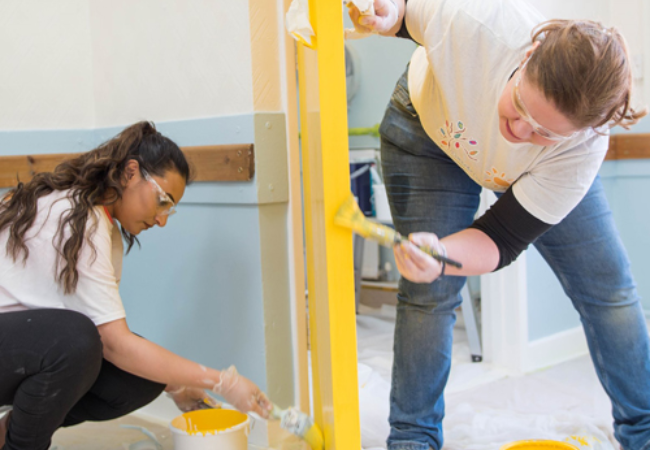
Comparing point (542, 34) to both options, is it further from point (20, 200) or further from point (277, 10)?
point (20, 200)

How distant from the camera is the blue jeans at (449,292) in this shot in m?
1.29

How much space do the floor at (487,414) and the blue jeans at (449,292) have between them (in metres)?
0.21

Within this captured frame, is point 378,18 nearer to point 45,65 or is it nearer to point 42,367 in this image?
point 42,367

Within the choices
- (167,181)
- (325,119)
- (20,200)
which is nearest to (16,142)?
(20,200)

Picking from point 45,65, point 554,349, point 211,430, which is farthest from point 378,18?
point 554,349

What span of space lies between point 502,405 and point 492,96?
41.1 inches

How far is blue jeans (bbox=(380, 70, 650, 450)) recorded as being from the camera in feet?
4.22

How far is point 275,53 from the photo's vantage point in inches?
57.0

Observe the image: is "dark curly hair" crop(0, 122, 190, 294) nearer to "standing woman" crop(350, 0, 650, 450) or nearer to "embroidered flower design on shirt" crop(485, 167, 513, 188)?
"standing woman" crop(350, 0, 650, 450)

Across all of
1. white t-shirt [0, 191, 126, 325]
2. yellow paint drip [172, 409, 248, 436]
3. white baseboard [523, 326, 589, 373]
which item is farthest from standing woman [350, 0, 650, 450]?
white baseboard [523, 326, 589, 373]

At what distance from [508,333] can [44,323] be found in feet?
4.88

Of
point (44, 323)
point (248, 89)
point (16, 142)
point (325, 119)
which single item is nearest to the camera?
point (325, 119)

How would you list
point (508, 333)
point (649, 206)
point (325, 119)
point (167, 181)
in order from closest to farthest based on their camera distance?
point (325, 119) → point (167, 181) → point (508, 333) → point (649, 206)

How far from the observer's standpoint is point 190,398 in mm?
1438
